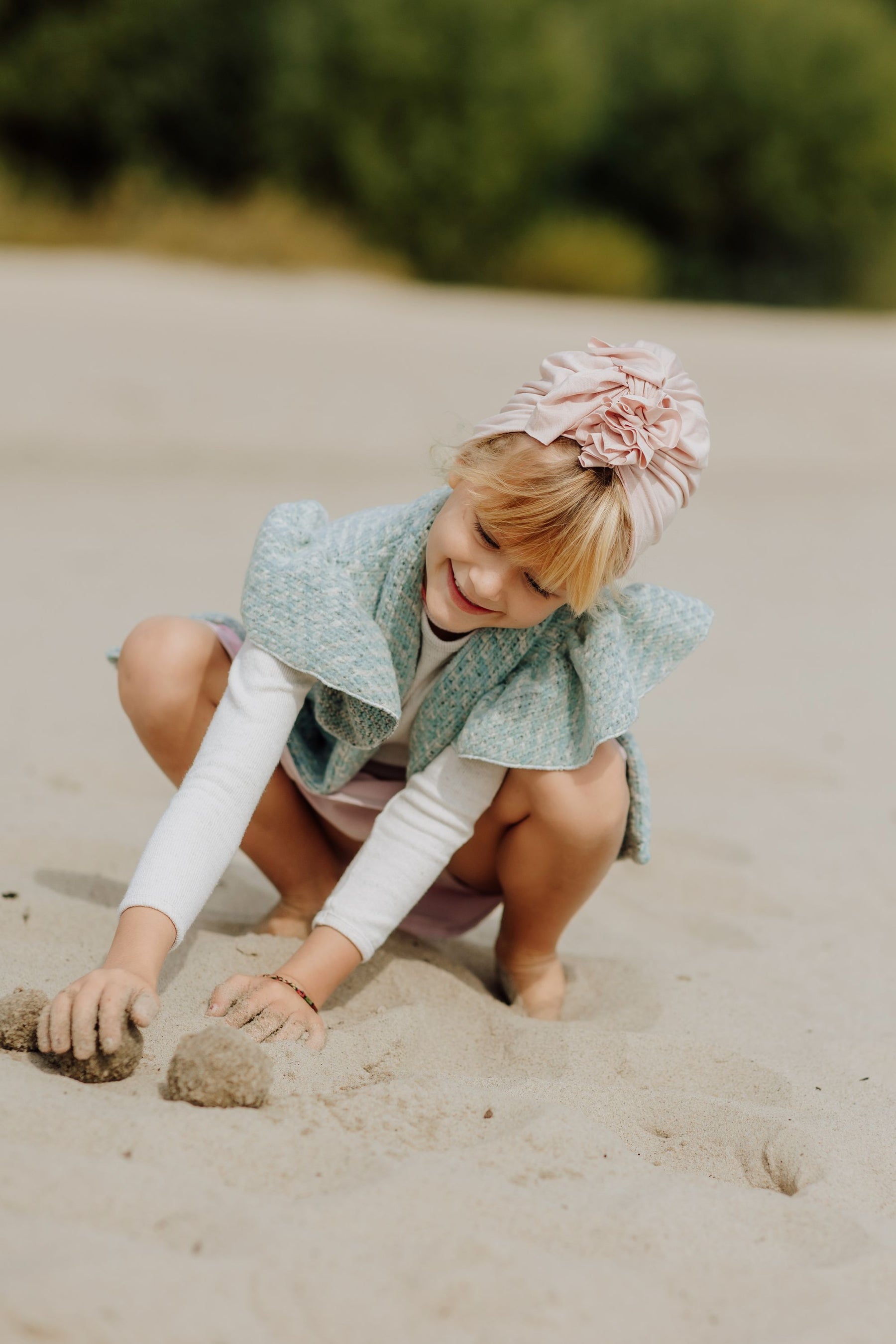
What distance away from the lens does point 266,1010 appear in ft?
5.81

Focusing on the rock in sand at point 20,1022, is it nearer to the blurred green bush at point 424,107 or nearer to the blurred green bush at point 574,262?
the blurred green bush at point 424,107

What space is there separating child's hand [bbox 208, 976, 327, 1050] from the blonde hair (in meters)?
0.65

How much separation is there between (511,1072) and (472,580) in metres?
0.67

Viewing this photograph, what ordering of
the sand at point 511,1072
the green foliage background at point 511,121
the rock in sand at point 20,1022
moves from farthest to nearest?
the green foliage background at point 511,121
the rock in sand at point 20,1022
the sand at point 511,1072

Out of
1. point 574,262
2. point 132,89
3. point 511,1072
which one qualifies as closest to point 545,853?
point 511,1072

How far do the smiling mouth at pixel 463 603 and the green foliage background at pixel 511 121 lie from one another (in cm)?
1479

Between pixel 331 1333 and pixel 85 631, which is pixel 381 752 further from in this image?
pixel 85 631

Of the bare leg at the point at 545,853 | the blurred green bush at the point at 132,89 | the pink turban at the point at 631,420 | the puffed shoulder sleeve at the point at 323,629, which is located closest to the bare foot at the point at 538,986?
the bare leg at the point at 545,853

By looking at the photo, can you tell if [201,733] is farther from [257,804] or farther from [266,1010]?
[266,1010]

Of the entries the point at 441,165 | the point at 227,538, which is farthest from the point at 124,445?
the point at 441,165

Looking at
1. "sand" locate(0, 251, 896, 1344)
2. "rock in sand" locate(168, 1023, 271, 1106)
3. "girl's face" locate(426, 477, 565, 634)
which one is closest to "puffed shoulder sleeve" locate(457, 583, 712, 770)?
"girl's face" locate(426, 477, 565, 634)

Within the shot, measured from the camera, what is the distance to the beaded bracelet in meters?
1.83

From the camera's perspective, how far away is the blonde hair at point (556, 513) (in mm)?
1803

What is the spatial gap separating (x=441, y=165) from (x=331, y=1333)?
52.2 ft
